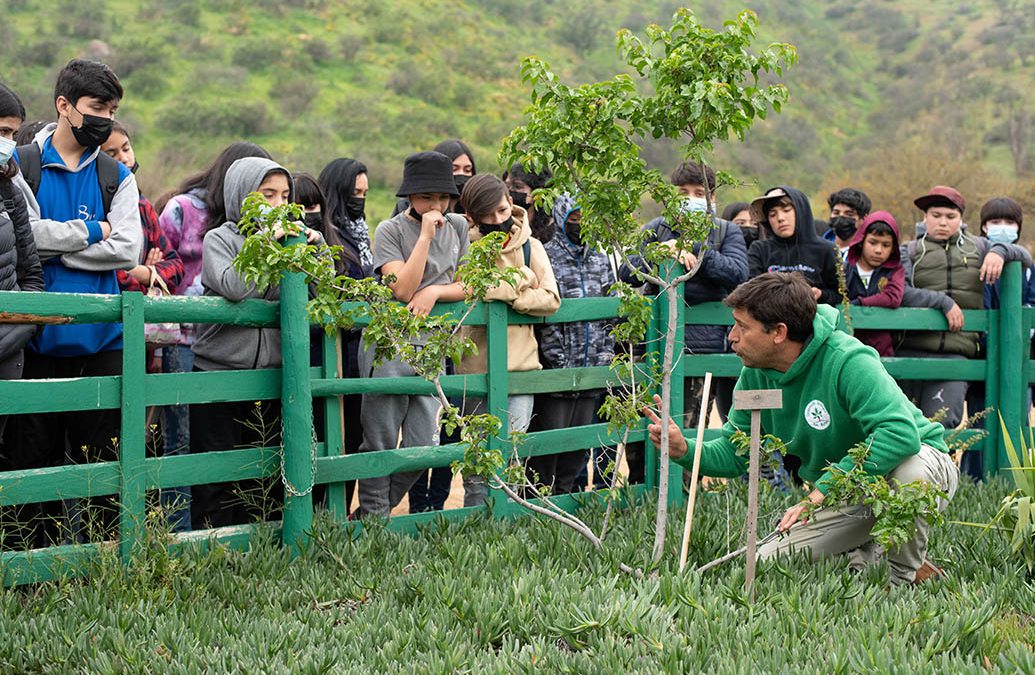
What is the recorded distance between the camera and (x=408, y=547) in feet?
17.9

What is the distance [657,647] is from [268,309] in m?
2.48

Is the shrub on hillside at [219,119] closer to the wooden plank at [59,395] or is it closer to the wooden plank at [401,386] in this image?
the wooden plank at [401,386]

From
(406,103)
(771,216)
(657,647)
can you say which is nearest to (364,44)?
(406,103)

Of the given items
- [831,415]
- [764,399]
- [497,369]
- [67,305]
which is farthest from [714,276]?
[67,305]

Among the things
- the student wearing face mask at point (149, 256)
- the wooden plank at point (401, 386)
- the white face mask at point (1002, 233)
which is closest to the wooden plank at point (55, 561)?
the wooden plank at point (401, 386)

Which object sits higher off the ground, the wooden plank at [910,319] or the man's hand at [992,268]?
the man's hand at [992,268]

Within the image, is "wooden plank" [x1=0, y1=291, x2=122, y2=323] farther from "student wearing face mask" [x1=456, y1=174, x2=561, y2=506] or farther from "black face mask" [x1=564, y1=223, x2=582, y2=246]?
"black face mask" [x1=564, y1=223, x2=582, y2=246]

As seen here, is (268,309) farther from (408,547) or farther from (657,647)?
(657,647)

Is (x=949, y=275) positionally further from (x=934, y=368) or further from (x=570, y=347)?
(x=570, y=347)

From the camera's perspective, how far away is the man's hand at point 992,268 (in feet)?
25.2

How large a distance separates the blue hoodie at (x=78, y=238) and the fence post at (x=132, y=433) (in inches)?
15.1

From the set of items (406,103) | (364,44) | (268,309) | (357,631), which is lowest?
(357,631)

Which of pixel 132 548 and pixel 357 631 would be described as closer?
pixel 357 631

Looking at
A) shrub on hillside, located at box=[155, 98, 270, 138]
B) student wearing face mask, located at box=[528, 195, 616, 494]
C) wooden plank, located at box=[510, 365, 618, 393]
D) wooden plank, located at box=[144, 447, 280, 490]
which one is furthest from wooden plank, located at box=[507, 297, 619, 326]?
shrub on hillside, located at box=[155, 98, 270, 138]
